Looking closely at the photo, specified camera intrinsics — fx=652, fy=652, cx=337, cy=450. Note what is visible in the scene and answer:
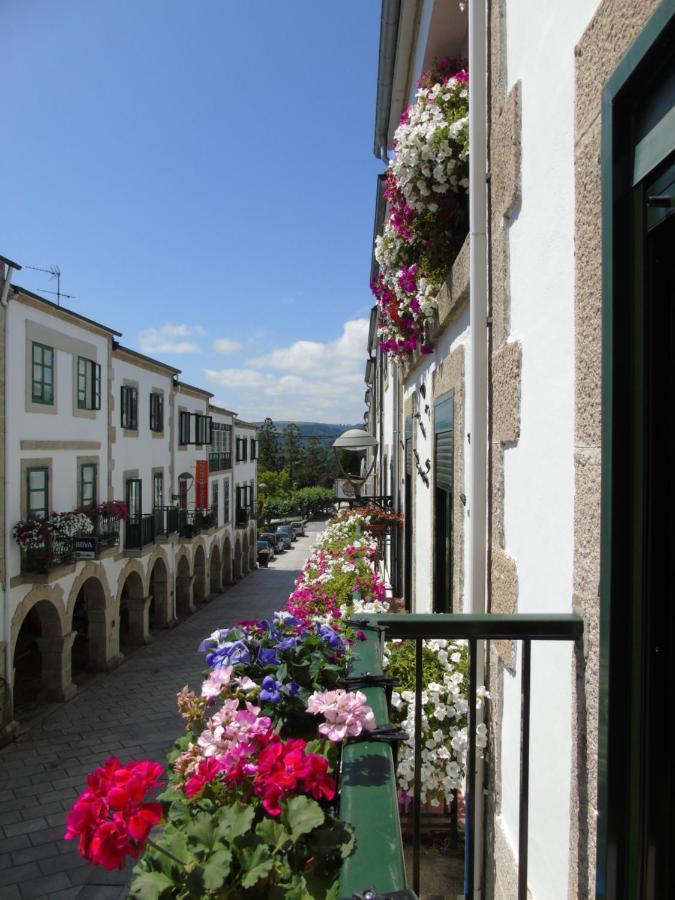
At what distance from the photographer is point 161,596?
79.7 feet

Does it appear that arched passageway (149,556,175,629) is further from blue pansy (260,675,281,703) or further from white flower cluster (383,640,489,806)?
blue pansy (260,675,281,703)

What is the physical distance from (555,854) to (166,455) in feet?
76.7

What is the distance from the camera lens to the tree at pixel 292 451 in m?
93.6

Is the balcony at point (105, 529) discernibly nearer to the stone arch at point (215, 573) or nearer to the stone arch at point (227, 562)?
the stone arch at point (215, 573)

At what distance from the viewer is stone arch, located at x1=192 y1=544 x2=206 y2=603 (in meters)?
29.4

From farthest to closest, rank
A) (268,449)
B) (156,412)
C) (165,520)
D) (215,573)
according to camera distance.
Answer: (268,449) → (215,573) → (165,520) → (156,412)

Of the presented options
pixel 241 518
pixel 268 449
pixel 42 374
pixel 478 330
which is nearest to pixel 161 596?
pixel 42 374

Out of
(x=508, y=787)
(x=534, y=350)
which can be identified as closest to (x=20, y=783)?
(x=508, y=787)

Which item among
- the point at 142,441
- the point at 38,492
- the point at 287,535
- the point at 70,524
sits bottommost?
the point at 287,535

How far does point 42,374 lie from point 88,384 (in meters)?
2.58

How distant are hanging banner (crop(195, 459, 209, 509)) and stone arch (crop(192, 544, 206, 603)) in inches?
80.8

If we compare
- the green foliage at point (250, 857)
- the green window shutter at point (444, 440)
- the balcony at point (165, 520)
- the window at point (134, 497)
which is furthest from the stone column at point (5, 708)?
the green foliage at point (250, 857)

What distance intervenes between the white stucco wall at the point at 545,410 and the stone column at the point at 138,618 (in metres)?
21.0

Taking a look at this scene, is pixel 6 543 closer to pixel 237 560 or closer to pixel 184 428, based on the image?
pixel 184 428
